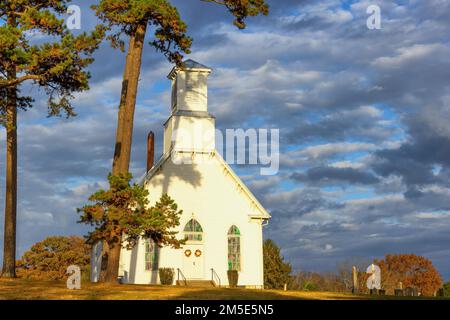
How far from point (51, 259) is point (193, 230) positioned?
30.2m

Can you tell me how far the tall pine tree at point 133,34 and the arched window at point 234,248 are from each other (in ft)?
44.0

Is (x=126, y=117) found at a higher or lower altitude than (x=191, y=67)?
lower

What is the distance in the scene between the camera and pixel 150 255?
3475cm

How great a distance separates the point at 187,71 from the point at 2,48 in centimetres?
2044

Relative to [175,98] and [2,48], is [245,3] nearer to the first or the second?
[2,48]

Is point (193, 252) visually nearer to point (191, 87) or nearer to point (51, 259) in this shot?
point (191, 87)

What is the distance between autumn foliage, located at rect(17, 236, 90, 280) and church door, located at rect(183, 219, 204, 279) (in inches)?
1054

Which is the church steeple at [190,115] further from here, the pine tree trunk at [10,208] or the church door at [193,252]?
the pine tree trunk at [10,208]

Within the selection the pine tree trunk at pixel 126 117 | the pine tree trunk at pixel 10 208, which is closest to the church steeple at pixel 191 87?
the pine tree trunk at pixel 10 208

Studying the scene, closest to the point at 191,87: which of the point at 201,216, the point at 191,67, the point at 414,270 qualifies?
the point at 191,67

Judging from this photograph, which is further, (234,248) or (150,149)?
(150,149)

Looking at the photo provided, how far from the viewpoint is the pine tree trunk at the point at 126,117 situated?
23.0 meters
